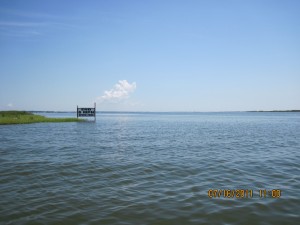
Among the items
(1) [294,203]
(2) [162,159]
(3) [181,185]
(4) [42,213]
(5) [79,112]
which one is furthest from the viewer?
(5) [79,112]

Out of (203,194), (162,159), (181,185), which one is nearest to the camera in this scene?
(203,194)

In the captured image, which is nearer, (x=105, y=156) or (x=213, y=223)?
(x=213, y=223)

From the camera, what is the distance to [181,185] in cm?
1109

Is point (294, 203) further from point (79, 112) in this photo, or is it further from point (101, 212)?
point (79, 112)

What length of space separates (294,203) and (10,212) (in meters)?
10.9

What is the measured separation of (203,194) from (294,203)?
3558mm

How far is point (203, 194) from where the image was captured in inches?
388

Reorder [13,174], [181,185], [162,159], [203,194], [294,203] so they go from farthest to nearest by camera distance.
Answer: [162,159], [13,174], [181,185], [203,194], [294,203]

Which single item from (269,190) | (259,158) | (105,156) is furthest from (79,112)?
(269,190)

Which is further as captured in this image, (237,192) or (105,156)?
(105,156)

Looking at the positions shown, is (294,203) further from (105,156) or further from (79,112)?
(79,112)
